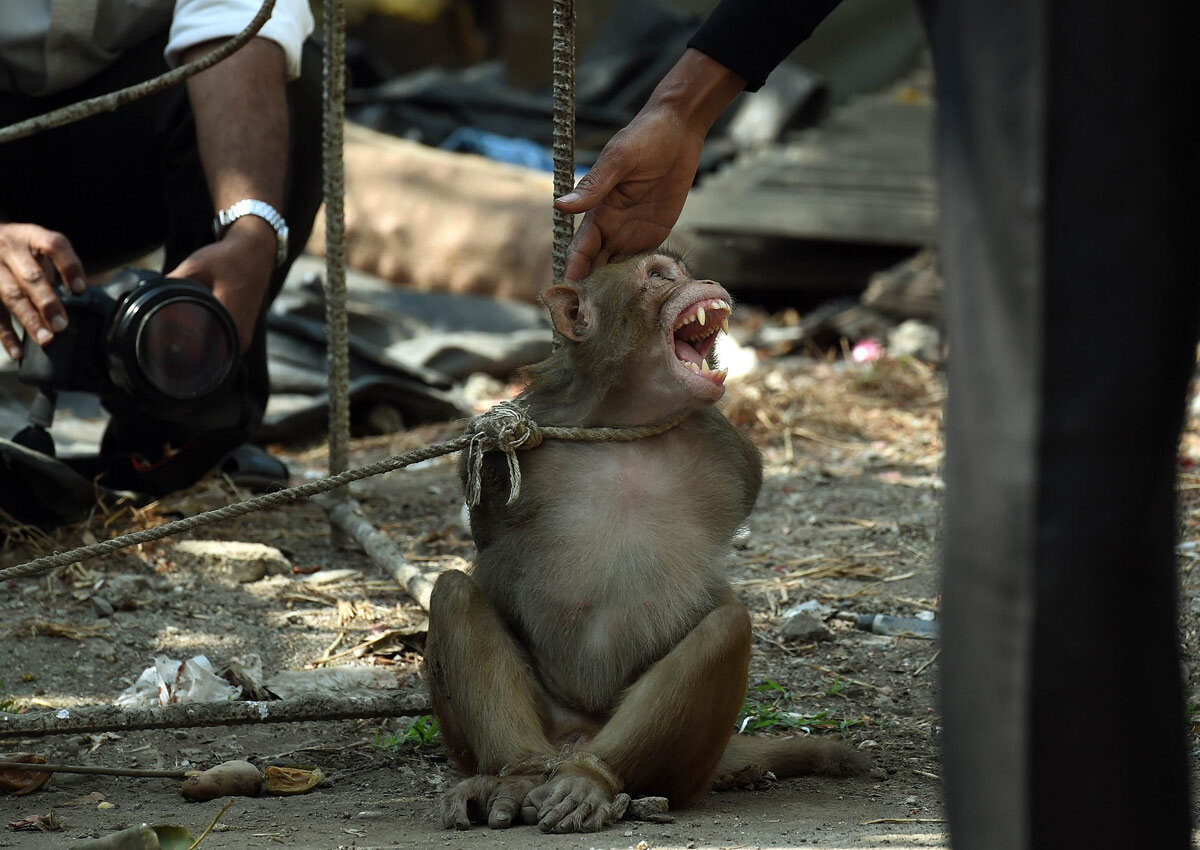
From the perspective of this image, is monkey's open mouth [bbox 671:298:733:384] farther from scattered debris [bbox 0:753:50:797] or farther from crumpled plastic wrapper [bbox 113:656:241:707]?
scattered debris [bbox 0:753:50:797]

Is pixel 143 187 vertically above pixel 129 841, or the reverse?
pixel 143 187


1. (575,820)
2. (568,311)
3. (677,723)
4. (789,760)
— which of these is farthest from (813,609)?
(575,820)

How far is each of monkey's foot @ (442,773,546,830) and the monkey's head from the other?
84 cm

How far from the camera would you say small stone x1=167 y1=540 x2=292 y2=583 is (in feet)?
13.2

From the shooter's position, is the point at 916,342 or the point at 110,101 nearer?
the point at 110,101

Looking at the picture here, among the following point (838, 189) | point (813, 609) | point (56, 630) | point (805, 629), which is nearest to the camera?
point (56, 630)

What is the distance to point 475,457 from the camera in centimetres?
273

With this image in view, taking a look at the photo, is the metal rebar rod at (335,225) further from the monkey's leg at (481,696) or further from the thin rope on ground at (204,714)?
the monkey's leg at (481,696)

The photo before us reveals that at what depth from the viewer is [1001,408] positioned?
1250mm

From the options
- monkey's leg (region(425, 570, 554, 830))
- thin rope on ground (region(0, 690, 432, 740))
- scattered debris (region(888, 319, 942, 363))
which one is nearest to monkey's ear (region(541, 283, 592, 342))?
monkey's leg (region(425, 570, 554, 830))

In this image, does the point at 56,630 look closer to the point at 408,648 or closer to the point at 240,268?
the point at 408,648

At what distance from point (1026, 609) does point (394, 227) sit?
289 inches

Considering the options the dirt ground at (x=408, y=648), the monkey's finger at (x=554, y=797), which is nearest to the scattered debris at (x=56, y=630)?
the dirt ground at (x=408, y=648)

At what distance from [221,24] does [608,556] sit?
7.49ft
